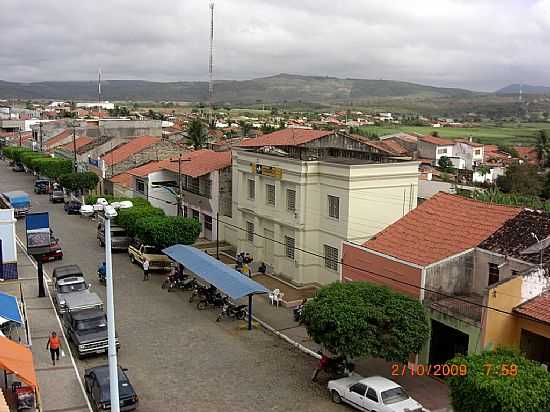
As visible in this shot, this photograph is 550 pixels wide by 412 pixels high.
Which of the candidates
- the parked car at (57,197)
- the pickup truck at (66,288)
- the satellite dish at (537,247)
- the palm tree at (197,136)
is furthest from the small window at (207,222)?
the palm tree at (197,136)

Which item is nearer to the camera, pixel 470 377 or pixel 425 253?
pixel 470 377

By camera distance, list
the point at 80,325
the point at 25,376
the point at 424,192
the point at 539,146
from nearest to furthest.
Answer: the point at 25,376 → the point at 80,325 → the point at 424,192 → the point at 539,146

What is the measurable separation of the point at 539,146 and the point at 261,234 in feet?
224

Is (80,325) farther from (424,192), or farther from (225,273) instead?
(424,192)

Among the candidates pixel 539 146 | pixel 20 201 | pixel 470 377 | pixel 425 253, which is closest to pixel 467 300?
pixel 425 253

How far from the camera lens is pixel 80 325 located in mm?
22922

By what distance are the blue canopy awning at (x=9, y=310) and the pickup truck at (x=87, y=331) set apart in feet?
6.44

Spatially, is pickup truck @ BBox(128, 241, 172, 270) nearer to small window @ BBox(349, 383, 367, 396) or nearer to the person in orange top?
the person in orange top

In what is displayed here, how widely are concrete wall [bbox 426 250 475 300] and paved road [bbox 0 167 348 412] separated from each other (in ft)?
17.4

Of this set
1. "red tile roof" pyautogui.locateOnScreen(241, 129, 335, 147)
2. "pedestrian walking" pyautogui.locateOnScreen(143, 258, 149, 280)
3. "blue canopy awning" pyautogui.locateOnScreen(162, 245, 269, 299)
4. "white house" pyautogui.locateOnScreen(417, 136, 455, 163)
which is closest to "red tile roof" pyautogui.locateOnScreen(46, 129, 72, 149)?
"red tile roof" pyautogui.locateOnScreen(241, 129, 335, 147)

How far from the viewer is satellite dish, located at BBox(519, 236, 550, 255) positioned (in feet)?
69.9

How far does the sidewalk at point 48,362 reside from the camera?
18.7 meters

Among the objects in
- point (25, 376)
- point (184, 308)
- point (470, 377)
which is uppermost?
point (470, 377)

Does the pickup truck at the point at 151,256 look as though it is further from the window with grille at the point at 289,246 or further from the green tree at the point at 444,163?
the green tree at the point at 444,163
